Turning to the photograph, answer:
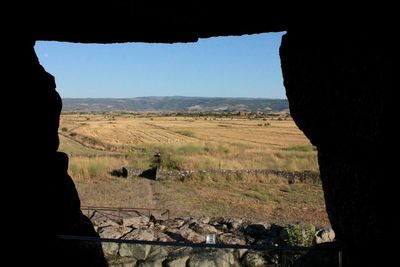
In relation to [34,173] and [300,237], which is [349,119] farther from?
[300,237]

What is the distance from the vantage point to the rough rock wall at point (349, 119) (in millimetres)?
3615

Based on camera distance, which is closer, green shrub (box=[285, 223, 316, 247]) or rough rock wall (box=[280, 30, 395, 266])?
rough rock wall (box=[280, 30, 395, 266])

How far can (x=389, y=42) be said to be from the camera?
11.4 ft

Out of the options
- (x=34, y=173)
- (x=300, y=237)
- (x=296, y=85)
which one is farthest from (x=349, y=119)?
(x=300, y=237)

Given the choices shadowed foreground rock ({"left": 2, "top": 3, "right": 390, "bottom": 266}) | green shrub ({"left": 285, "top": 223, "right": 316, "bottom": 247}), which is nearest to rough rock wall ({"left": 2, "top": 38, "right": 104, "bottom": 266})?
shadowed foreground rock ({"left": 2, "top": 3, "right": 390, "bottom": 266})

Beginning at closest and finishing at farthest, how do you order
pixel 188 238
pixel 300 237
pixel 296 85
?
1. pixel 296 85
2. pixel 300 237
3. pixel 188 238

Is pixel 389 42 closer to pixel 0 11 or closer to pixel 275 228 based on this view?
pixel 0 11

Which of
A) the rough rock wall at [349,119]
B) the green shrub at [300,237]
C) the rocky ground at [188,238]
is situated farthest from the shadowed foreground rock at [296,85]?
the green shrub at [300,237]

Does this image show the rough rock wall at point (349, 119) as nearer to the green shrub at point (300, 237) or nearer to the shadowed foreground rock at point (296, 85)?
the shadowed foreground rock at point (296, 85)

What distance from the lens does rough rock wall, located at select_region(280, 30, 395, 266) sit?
3.62 metres

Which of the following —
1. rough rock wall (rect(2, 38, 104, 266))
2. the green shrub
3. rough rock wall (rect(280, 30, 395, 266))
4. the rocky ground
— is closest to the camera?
rough rock wall (rect(280, 30, 395, 266))

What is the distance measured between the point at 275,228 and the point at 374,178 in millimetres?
9337

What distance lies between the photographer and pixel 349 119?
394cm

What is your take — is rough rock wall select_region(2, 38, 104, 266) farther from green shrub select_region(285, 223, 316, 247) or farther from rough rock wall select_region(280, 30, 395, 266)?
green shrub select_region(285, 223, 316, 247)
